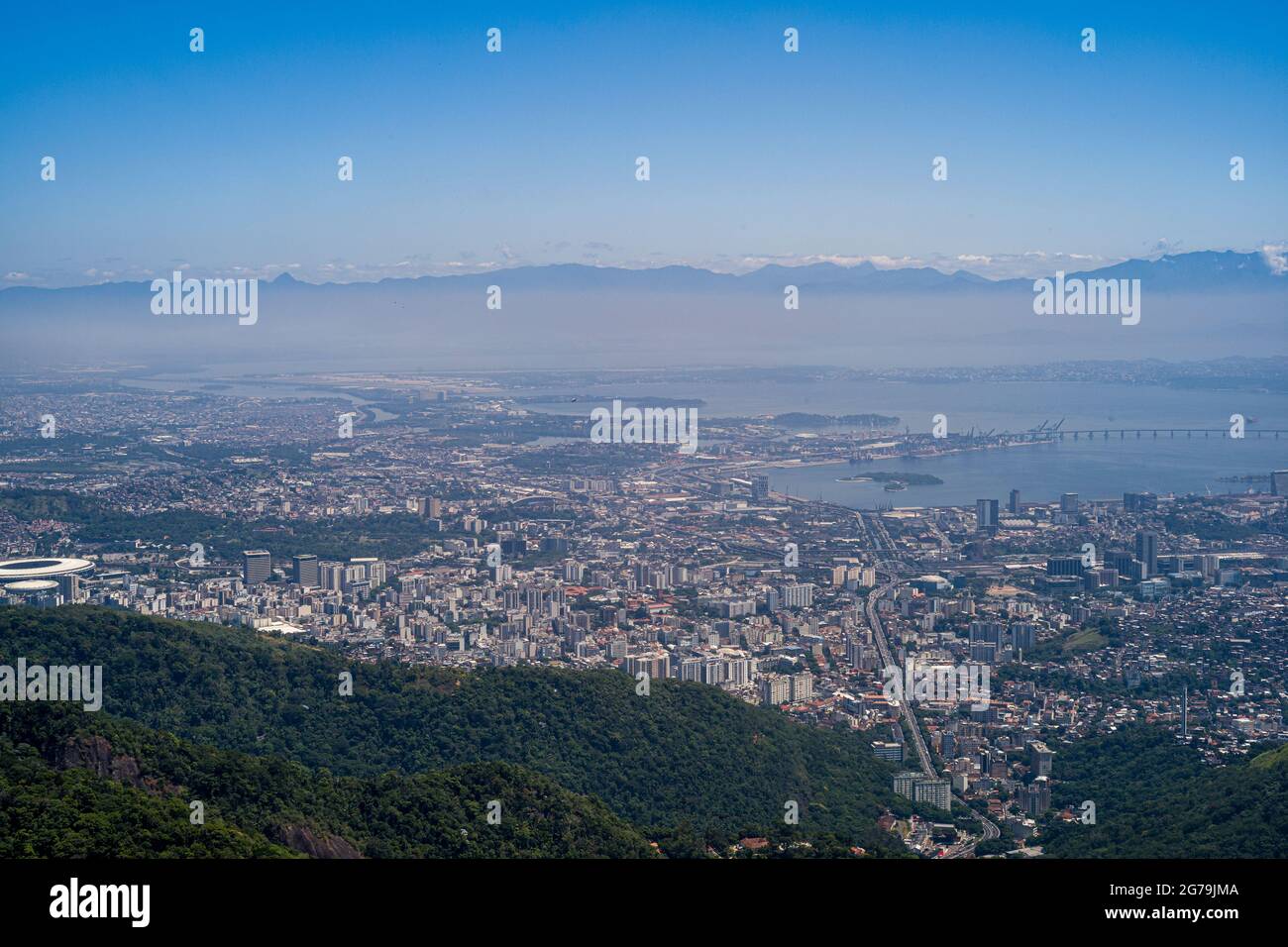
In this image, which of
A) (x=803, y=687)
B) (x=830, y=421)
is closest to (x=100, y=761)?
(x=803, y=687)

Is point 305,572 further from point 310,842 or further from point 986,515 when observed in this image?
point 986,515

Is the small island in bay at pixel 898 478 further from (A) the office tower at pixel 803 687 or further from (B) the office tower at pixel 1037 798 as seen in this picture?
(B) the office tower at pixel 1037 798

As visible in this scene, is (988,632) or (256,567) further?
(256,567)

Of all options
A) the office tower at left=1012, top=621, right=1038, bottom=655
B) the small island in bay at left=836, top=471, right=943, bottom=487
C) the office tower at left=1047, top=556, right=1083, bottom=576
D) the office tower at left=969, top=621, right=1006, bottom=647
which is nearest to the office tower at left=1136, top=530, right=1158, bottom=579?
the office tower at left=1047, top=556, right=1083, bottom=576

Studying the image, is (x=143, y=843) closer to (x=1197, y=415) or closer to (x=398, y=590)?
(x=398, y=590)

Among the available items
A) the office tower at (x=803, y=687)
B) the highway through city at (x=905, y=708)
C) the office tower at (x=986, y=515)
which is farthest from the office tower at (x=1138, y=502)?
the office tower at (x=803, y=687)

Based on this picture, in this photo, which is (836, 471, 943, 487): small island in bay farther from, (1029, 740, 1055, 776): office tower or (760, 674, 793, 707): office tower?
(1029, 740, 1055, 776): office tower
